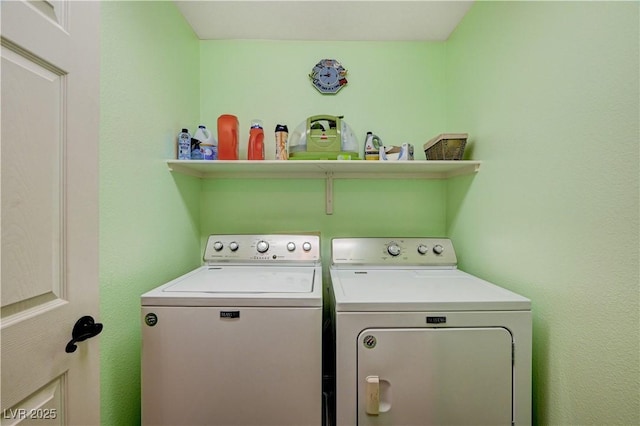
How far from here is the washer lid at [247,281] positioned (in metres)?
1.13

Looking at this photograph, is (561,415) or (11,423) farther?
(561,415)

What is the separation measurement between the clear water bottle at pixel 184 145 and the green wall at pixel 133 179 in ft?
0.16

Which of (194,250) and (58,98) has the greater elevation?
(58,98)

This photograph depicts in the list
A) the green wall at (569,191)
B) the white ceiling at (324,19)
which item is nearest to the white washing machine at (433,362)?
the green wall at (569,191)

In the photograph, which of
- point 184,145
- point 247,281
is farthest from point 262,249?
point 184,145

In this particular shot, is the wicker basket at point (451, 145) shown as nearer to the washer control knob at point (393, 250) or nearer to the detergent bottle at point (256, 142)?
the washer control knob at point (393, 250)

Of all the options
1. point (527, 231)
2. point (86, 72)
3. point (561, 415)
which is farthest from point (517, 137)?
point (86, 72)

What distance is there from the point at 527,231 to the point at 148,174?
178 centimetres

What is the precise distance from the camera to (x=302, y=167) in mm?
1663

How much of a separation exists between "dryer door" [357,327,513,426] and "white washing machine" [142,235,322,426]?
0.23m

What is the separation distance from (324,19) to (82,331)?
2.00m

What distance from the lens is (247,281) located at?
49.9 inches

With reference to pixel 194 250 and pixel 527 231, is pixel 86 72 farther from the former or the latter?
pixel 527 231

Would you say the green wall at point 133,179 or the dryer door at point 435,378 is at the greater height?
the green wall at point 133,179
